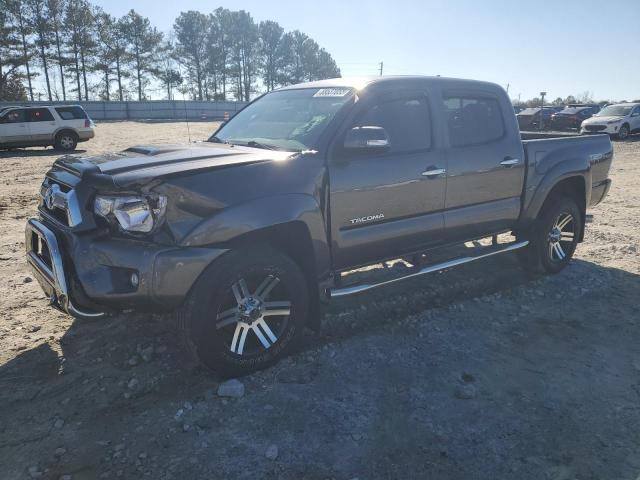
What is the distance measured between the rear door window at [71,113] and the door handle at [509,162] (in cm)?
1781

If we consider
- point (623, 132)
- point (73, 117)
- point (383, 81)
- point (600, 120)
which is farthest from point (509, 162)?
point (623, 132)

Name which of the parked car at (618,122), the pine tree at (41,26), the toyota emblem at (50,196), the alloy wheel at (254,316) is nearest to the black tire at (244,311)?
the alloy wheel at (254,316)

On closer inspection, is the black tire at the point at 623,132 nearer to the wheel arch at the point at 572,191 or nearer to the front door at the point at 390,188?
the wheel arch at the point at 572,191

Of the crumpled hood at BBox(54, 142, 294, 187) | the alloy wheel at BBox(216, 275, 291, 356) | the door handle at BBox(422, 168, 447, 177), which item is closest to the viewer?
the crumpled hood at BBox(54, 142, 294, 187)

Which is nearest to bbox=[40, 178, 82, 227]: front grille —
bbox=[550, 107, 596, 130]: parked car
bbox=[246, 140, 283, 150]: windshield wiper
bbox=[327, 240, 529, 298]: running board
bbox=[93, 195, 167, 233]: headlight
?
bbox=[93, 195, 167, 233]: headlight

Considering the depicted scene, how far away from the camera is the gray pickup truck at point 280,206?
9.59 ft

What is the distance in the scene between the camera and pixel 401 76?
4227mm

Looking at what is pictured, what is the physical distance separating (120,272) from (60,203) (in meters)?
0.80

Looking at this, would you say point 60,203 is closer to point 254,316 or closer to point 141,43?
point 254,316

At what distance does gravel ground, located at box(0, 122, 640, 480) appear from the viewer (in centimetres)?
261

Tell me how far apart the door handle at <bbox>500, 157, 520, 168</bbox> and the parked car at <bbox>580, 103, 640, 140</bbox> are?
2148 centimetres

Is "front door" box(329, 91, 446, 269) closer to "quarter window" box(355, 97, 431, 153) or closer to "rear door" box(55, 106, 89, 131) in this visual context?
"quarter window" box(355, 97, 431, 153)

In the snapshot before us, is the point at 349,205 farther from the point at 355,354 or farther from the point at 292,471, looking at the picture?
the point at 292,471

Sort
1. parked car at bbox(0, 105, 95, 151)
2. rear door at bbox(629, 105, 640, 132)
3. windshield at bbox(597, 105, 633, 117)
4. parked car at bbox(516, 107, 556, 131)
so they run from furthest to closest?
parked car at bbox(516, 107, 556, 131), windshield at bbox(597, 105, 633, 117), rear door at bbox(629, 105, 640, 132), parked car at bbox(0, 105, 95, 151)
